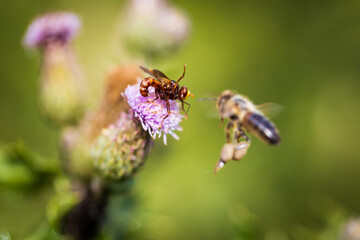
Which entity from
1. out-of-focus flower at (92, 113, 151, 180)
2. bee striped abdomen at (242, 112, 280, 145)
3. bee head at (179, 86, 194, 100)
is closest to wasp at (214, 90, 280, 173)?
bee striped abdomen at (242, 112, 280, 145)

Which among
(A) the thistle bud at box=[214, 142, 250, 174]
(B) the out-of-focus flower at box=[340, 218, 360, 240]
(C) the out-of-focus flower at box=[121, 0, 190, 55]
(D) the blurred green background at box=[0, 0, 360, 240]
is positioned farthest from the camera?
(D) the blurred green background at box=[0, 0, 360, 240]

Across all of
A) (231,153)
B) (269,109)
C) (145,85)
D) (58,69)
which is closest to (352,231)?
(269,109)

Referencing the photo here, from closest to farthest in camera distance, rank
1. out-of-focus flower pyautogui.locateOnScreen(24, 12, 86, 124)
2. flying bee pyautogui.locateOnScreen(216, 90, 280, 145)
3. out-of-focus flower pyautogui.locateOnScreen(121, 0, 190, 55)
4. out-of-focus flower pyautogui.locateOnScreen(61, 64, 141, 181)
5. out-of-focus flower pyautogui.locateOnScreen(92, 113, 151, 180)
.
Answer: flying bee pyautogui.locateOnScreen(216, 90, 280, 145)
out-of-focus flower pyautogui.locateOnScreen(92, 113, 151, 180)
out-of-focus flower pyautogui.locateOnScreen(61, 64, 141, 181)
out-of-focus flower pyautogui.locateOnScreen(24, 12, 86, 124)
out-of-focus flower pyautogui.locateOnScreen(121, 0, 190, 55)

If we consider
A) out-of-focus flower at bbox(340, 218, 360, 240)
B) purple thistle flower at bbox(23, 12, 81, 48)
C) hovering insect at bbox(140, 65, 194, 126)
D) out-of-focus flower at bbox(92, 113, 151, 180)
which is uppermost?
purple thistle flower at bbox(23, 12, 81, 48)

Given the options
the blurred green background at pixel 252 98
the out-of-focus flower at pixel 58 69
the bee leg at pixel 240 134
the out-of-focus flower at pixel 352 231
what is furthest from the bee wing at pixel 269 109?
the out-of-focus flower at pixel 58 69

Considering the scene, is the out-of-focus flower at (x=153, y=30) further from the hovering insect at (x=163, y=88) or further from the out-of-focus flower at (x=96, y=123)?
the hovering insect at (x=163, y=88)

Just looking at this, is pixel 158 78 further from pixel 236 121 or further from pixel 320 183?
pixel 320 183

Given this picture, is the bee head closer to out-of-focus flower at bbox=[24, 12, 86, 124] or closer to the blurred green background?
out-of-focus flower at bbox=[24, 12, 86, 124]
